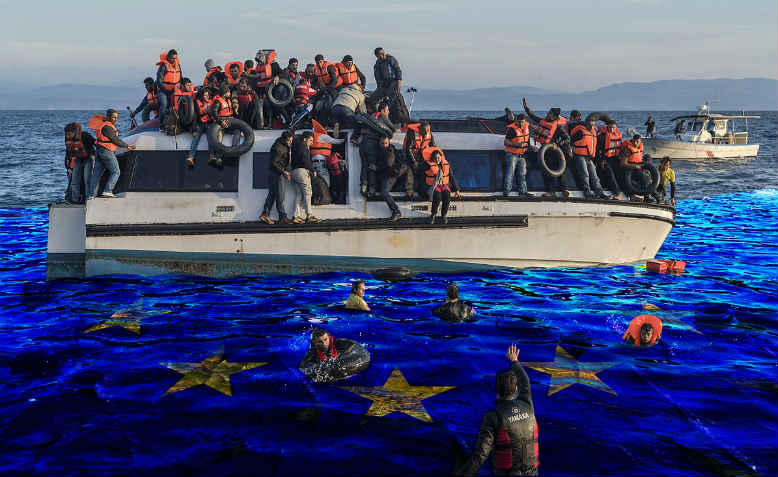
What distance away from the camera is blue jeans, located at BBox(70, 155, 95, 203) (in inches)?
546

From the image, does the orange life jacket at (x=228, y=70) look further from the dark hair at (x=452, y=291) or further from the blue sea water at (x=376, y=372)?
the dark hair at (x=452, y=291)

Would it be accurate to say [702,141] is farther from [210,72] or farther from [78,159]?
[78,159]

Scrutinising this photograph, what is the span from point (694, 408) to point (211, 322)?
23.8 ft

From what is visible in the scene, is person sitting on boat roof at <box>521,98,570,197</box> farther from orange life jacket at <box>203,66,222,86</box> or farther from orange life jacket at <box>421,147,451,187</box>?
orange life jacket at <box>203,66,222,86</box>

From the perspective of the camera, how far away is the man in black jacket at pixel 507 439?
20.0ft

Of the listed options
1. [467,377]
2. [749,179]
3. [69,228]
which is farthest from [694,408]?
[749,179]

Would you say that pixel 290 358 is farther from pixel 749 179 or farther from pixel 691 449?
pixel 749 179

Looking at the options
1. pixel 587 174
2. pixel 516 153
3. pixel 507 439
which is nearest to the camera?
pixel 507 439

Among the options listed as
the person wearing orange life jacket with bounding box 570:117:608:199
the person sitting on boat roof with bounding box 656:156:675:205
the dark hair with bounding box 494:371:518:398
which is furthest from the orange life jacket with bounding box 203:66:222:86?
the dark hair with bounding box 494:371:518:398

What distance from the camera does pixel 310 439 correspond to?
723 centimetres

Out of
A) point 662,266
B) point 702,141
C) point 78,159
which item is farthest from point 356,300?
point 702,141

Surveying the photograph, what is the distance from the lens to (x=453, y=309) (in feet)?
36.3

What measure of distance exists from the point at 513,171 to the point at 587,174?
1581 mm
